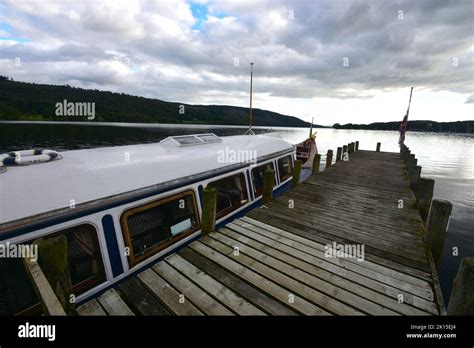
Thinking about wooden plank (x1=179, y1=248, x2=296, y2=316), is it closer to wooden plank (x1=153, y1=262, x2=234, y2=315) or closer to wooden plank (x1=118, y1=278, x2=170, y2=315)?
wooden plank (x1=153, y1=262, x2=234, y2=315)

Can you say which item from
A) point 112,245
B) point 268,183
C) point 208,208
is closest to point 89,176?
point 112,245

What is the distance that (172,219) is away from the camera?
5672 millimetres

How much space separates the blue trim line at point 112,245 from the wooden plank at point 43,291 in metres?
1.40

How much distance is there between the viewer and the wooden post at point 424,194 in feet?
23.8

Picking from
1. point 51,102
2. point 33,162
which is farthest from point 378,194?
point 51,102

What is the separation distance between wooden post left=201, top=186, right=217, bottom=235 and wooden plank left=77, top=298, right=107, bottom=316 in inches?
99.0

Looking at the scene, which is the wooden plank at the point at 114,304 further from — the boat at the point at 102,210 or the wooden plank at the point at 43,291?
the wooden plank at the point at 43,291

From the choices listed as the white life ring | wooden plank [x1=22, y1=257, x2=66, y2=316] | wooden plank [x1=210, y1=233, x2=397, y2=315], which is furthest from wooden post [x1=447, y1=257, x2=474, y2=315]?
the white life ring

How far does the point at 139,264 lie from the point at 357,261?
432cm

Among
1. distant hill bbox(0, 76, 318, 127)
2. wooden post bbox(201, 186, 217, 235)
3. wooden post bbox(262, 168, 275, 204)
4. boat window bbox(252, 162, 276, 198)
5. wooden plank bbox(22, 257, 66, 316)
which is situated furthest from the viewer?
distant hill bbox(0, 76, 318, 127)

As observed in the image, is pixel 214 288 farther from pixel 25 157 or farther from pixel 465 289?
pixel 25 157

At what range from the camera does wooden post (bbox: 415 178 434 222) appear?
7.24m

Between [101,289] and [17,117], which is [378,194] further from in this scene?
[17,117]

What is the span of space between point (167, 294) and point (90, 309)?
1.06 meters
